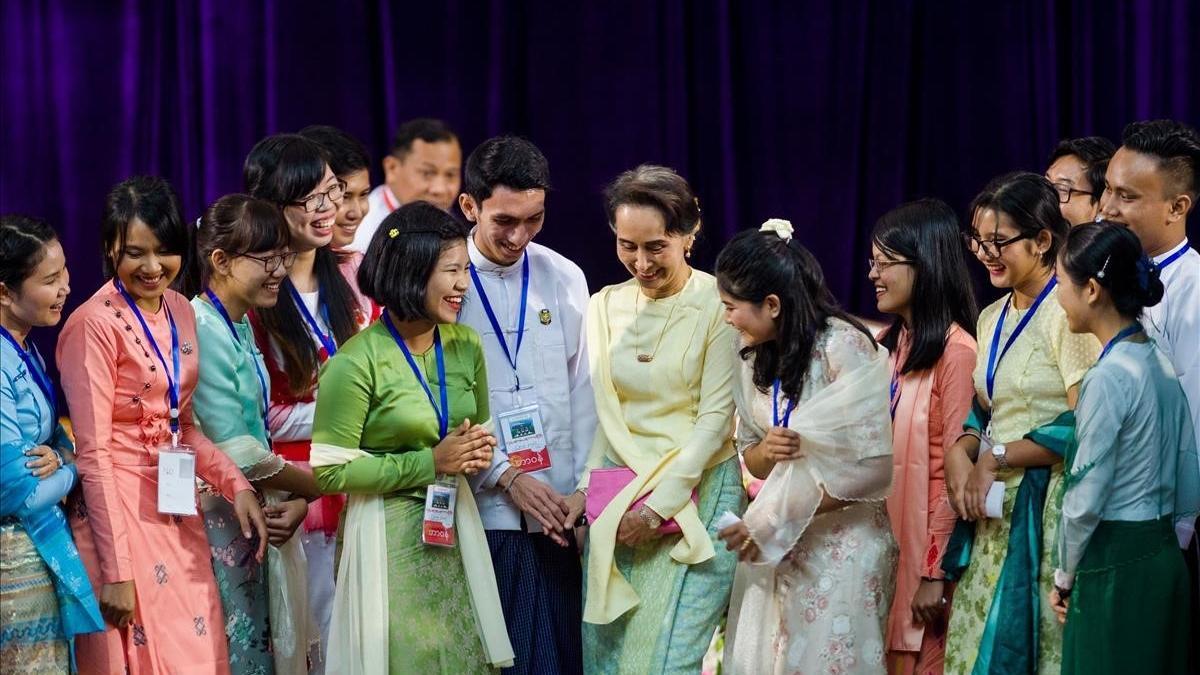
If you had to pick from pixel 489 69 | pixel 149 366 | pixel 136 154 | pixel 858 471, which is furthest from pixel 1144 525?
pixel 136 154

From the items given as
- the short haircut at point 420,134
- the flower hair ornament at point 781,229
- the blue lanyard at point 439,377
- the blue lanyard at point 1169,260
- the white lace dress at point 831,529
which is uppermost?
the short haircut at point 420,134

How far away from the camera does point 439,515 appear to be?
3779 mm

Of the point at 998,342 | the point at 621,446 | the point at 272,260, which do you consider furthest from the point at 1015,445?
the point at 272,260

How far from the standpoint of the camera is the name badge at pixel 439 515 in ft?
12.4

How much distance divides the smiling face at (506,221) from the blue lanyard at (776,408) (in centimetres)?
78

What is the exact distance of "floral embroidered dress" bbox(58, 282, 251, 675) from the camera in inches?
140

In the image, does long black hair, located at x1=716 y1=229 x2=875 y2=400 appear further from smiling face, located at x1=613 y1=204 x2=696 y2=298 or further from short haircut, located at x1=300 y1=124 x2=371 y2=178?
short haircut, located at x1=300 y1=124 x2=371 y2=178

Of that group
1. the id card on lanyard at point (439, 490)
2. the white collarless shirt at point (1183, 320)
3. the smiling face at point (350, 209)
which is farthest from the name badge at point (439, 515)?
the white collarless shirt at point (1183, 320)

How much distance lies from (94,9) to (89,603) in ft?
14.4

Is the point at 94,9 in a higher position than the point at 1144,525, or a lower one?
higher

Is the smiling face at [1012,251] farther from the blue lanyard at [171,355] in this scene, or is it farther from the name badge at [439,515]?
the blue lanyard at [171,355]

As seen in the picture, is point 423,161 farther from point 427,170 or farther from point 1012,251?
point 1012,251

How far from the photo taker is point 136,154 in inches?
282

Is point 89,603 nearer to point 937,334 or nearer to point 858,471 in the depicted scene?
point 858,471
